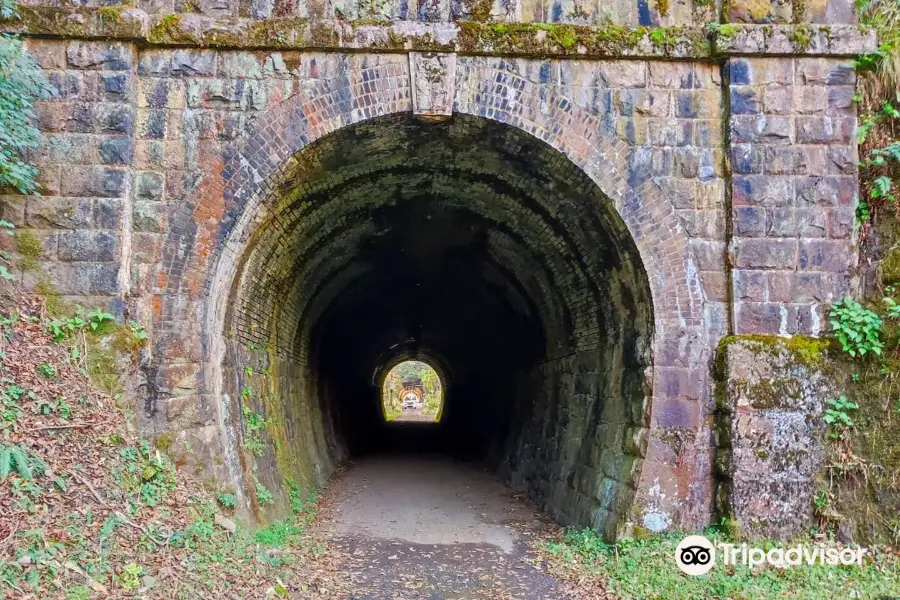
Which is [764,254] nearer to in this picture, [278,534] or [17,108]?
[278,534]

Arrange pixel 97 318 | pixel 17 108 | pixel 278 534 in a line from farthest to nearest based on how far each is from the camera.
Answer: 1. pixel 278 534
2. pixel 97 318
3. pixel 17 108

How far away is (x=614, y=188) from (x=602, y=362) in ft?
8.14

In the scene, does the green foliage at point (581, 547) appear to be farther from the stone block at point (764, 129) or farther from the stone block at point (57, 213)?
the stone block at point (57, 213)

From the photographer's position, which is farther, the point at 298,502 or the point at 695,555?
the point at 298,502

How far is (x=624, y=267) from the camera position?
8.01 m

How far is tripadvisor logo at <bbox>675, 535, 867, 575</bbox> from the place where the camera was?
22.0 feet

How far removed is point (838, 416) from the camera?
7.14 meters

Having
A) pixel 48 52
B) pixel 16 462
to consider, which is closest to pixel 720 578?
pixel 16 462

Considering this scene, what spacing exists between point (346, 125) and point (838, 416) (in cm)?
585

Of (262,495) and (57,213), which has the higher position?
(57,213)

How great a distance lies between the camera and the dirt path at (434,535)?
6910mm

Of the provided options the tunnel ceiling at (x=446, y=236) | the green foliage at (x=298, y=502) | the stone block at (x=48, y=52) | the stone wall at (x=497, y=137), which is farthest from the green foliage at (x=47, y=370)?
the green foliage at (x=298, y=502)

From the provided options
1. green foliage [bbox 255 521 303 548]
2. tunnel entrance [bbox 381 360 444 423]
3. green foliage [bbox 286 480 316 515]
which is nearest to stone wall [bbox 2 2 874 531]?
green foliage [bbox 255 521 303 548]

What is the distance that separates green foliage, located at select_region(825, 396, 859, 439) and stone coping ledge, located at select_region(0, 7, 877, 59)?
371 centimetres
